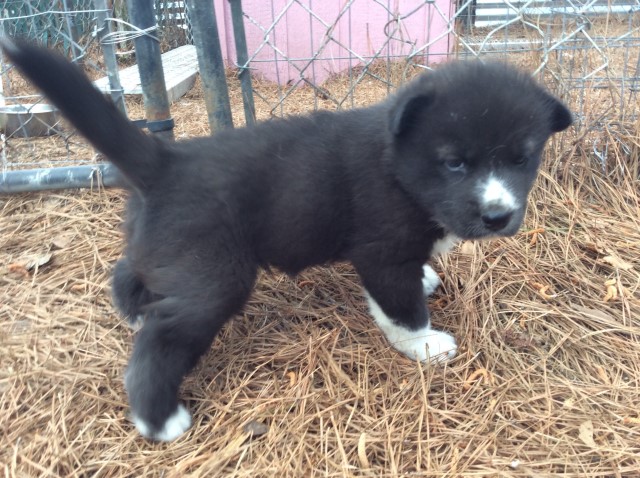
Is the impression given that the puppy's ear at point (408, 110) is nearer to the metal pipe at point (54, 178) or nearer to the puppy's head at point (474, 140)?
the puppy's head at point (474, 140)

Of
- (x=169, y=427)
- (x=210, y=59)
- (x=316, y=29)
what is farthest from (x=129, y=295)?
(x=316, y=29)

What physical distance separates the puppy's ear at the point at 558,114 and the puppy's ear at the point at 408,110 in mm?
496

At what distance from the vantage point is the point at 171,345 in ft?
6.61

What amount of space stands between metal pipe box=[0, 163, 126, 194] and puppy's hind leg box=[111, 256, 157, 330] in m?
0.91

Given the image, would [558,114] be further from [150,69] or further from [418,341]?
[150,69]

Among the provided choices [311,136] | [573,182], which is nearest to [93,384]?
[311,136]

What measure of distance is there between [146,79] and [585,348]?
2568 millimetres

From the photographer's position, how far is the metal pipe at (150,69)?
289 centimetres

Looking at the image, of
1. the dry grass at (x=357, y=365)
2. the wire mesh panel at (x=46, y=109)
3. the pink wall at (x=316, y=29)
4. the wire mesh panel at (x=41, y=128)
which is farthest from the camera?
the pink wall at (x=316, y=29)

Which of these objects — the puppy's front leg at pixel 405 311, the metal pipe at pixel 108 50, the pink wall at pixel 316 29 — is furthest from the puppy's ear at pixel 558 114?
the pink wall at pixel 316 29

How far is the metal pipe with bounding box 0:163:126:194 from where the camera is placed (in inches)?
126

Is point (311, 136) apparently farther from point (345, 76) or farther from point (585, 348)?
point (345, 76)

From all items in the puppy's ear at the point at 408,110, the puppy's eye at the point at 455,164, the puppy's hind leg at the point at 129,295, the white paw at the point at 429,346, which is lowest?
the white paw at the point at 429,346

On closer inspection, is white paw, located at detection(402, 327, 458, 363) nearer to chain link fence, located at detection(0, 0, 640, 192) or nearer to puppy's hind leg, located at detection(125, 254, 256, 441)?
puppy's hind leg, located at detection(125, 254, 256, 441)
